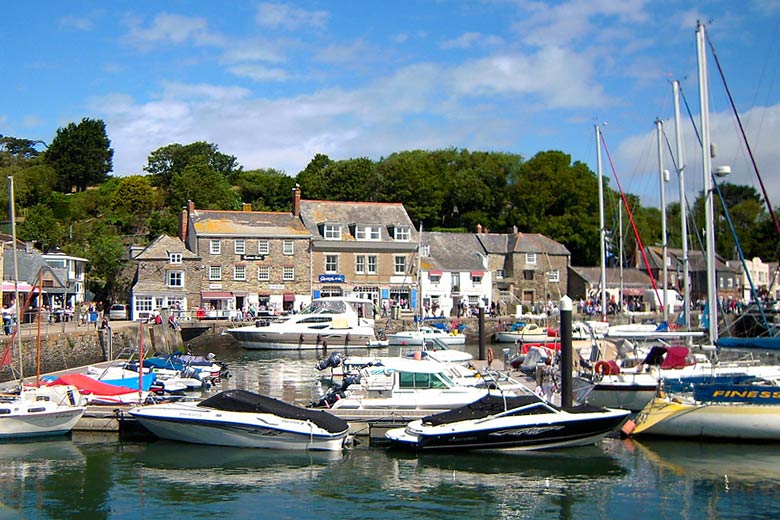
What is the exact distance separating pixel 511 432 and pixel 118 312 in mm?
43544

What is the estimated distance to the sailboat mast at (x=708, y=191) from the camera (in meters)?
28.7

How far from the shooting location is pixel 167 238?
62688 mm

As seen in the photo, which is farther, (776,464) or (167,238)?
(167,238)

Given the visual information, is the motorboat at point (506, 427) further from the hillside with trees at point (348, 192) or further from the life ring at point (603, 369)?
the hillside with trees at point (348, 192)

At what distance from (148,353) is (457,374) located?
24.2 metres

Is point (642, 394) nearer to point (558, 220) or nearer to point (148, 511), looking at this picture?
point (148, 511)

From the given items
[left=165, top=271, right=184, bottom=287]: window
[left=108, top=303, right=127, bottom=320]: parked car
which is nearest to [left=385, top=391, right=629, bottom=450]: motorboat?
[left=108, top=303, right=127, bottom=320]: parked car

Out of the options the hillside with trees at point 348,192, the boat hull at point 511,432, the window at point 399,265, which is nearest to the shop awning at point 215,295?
the window at point 399,265

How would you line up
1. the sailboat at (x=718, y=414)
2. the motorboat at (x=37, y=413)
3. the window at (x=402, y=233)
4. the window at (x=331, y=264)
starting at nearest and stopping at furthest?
the sailboat at (x=718, y=414) < the motorboat at (x=37, y=413) < the window at (x=331, y=264) < the window at (x=402, y=233)

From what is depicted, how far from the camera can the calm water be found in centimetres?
1731

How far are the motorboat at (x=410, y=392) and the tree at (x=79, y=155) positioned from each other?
89386mm

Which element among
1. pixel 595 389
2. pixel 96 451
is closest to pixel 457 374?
pixel 595 389

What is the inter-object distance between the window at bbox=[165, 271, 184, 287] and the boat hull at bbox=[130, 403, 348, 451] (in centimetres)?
3926

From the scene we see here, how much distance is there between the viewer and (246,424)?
21.9 meters
